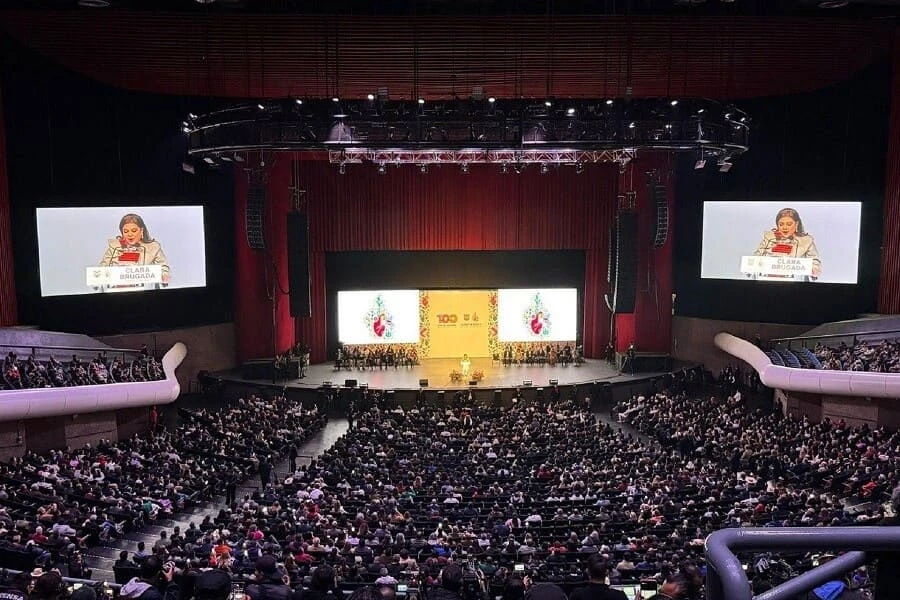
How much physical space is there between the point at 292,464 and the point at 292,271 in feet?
21.7

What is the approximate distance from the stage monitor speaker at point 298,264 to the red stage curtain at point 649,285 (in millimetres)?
12617

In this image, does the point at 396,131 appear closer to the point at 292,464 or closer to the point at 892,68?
the point at 292,464

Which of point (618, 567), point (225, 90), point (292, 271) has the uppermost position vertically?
point (225, 90)

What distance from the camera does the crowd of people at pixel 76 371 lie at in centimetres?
1853

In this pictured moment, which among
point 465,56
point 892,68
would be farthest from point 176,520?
point 892,68

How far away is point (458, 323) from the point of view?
31.4 m

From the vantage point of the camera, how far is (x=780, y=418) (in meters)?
20.7

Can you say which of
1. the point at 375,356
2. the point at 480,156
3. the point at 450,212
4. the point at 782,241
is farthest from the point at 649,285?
the point at 375,356

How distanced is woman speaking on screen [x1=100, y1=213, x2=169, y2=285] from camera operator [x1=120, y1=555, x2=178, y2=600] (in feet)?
62.2

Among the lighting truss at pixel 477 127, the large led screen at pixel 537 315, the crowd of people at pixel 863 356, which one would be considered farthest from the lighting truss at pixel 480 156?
the large led screen at pixel 537 315

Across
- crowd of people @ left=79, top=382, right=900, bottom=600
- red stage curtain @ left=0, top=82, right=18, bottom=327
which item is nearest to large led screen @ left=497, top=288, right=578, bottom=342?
crowd of people @ left=79, top=382, right=900, bottom=600

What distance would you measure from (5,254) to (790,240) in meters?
24.0

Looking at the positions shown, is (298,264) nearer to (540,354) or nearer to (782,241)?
(540,354)

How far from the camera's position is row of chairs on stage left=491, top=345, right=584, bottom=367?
30.1 m
